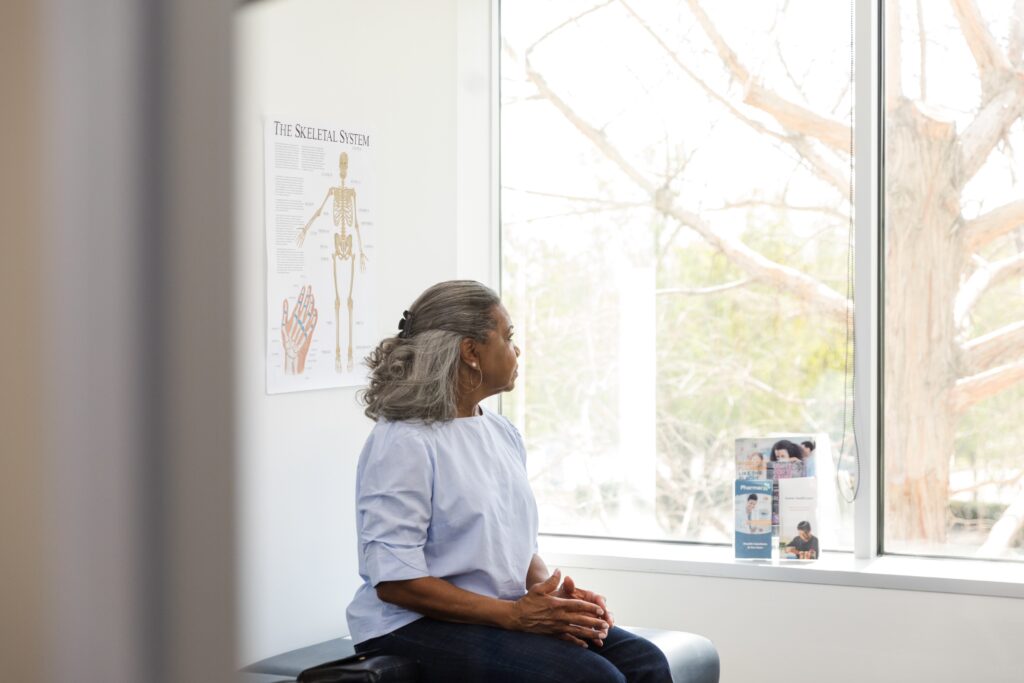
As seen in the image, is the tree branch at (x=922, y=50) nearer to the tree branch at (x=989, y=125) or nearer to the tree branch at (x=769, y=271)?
the tree branch at (x=989, y=125)

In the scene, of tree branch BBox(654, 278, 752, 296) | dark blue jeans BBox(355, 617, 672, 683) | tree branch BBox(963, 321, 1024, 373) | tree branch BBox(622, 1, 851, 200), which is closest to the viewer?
dark blue jeans BBox(355, 617, 672, 683)

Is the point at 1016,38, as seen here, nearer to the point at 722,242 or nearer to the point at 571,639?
the point at 722,242

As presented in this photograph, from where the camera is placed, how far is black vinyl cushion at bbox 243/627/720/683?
274cm

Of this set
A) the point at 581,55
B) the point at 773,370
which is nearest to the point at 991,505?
the point at 773,370

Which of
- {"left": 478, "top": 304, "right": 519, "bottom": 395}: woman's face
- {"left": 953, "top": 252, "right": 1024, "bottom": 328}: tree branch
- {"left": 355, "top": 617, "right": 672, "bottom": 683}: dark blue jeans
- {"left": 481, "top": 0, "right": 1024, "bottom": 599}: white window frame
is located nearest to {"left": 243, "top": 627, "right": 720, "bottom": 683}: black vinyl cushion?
{"left": 355, "top": 617, "right": 672, "bottom": 683}: dark blue jeans

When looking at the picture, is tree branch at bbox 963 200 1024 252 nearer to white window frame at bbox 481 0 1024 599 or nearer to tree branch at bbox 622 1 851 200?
white window frame at bbox 481 0 1024 599

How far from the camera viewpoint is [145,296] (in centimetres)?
28

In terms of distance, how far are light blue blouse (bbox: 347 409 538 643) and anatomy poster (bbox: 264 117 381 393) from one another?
435 millimetres

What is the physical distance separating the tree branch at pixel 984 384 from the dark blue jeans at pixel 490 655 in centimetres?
158

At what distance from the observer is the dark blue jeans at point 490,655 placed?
234 centimetres

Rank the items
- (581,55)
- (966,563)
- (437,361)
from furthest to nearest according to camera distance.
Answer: (581,55) → (966,563) → (437,361)

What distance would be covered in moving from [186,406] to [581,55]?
12.6 ft

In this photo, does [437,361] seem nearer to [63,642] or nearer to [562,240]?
[562,240]

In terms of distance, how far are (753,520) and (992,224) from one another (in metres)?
1.16
